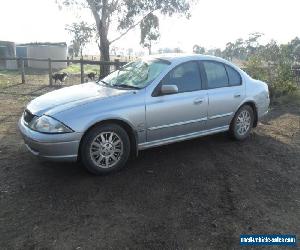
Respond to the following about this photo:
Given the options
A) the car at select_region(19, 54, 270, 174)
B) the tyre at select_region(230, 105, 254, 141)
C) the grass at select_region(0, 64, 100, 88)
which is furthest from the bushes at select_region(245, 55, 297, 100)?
the grass at select_region(0, 64, 100, 88)

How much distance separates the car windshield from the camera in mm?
Result: 5617

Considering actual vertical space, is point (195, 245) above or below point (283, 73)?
below

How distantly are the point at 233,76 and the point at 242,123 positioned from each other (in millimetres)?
897

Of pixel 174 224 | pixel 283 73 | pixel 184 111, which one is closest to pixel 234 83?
pixel 184 111

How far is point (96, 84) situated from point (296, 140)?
410 cm

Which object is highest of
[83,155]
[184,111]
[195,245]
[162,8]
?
[162,8]

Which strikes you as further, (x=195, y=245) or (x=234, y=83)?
(x=234, y=83)

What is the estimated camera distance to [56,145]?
15.2ft

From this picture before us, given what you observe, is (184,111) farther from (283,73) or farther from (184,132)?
(283,73)

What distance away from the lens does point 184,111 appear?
5742mm

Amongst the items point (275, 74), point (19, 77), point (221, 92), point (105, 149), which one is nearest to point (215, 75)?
point (221, 92)

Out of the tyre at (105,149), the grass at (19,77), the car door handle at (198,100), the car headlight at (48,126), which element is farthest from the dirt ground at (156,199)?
the grass at (19,77)

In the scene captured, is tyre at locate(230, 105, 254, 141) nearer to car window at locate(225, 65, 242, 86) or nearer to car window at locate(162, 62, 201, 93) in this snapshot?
car window at locate(225, 65, 242, 86)

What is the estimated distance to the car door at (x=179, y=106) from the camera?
5410mm
